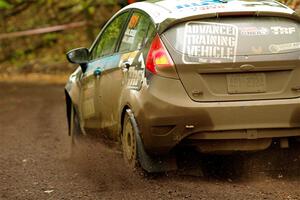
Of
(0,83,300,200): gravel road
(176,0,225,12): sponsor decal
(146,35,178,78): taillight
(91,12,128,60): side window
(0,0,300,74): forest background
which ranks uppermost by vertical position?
(176,0,225,12): sponsor decal

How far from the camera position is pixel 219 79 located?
251 inches

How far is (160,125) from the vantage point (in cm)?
638

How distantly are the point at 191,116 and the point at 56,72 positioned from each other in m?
13.9

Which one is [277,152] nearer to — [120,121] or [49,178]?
[120,121]

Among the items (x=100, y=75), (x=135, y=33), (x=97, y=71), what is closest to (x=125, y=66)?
(x=135, y=33)

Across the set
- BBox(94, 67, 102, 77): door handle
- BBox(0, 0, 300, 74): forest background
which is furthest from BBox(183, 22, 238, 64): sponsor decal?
BBox(0, 0, 300, 74): forest background

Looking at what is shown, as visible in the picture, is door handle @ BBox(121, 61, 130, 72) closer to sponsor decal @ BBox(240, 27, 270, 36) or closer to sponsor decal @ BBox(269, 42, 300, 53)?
sponsor decal @ BBox(240, 27, 270, 36)

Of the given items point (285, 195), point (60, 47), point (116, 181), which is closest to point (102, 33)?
point (116, 181)

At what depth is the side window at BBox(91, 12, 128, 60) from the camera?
790cm

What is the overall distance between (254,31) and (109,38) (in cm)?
210

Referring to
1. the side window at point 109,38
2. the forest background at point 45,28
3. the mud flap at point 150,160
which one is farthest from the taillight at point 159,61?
the forest background at point 45,28

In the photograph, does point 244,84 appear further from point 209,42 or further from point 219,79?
point 209,42

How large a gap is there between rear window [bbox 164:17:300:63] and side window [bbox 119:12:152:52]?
473 mm

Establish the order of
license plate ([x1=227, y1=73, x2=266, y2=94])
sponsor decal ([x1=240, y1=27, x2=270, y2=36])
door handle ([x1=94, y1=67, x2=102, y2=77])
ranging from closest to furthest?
license plate ([x1=227, y1=73, x2=266, y2=94]) < sponsor decal ([x1=240, y1=27, x2=270, y2=36]) < door handle ([x1=94, y1=67, x2=102, y2=77])
